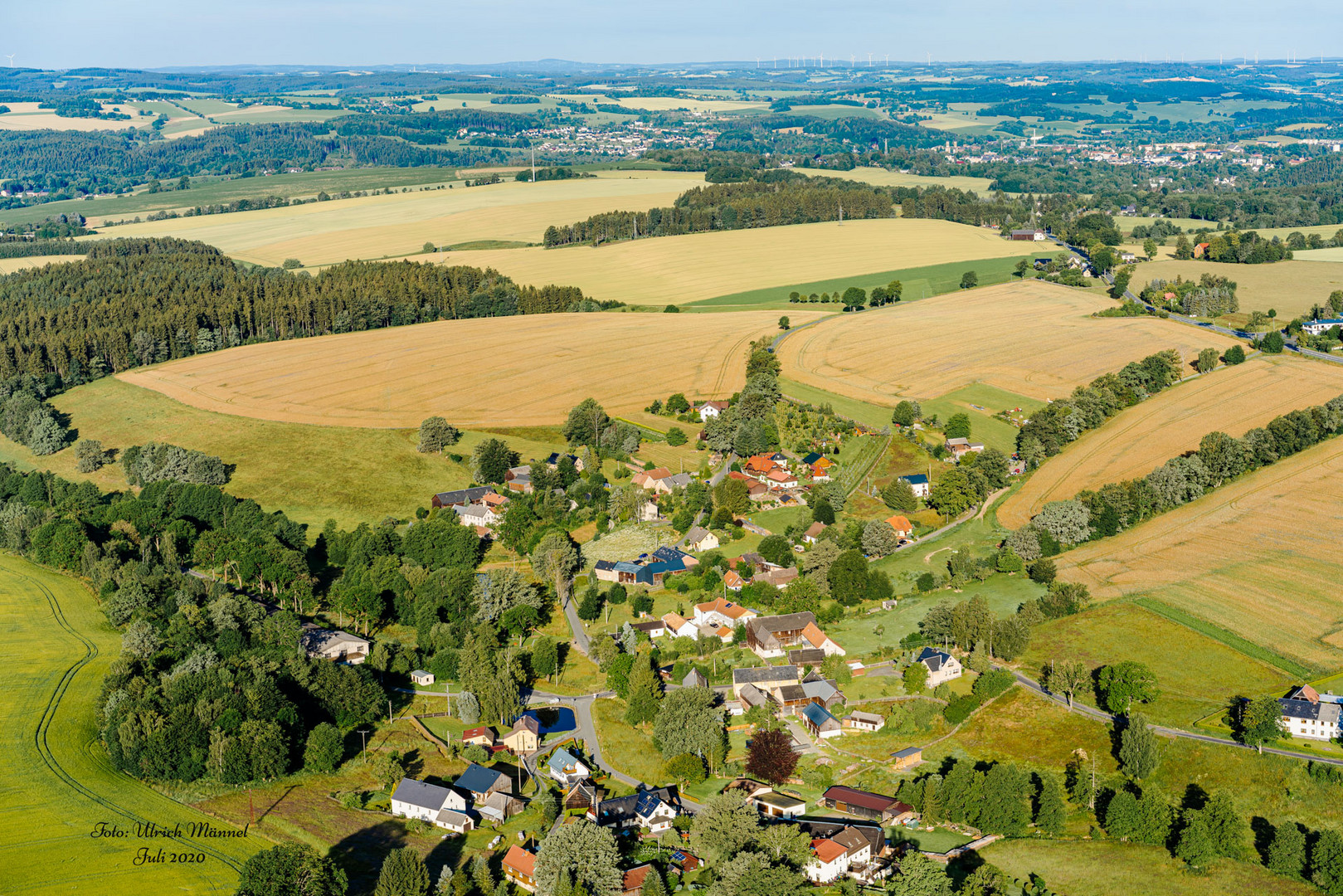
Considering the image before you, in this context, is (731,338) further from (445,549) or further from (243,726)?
(243,726)

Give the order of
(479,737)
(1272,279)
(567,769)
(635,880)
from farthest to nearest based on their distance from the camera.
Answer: (1272,279) → (479,737) → (567,769) → (635,880)

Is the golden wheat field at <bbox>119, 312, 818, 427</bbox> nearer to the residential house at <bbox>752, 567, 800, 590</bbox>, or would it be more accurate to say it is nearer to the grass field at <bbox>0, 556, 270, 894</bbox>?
the residential house at <bbox>752, 567, 800, 590</bbox>

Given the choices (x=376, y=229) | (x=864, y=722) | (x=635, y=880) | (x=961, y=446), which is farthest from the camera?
(x=376, y=229)

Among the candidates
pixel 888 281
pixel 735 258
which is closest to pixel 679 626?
pixel 888 281

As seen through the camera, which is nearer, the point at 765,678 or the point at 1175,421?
the point at 765,678

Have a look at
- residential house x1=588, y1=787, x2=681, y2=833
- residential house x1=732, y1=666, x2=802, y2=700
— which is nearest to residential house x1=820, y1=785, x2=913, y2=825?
residential house x1=588, y1=787, x2=681, y2=833

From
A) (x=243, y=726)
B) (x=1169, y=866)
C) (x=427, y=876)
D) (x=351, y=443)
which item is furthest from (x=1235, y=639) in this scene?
(x=351, y=443)

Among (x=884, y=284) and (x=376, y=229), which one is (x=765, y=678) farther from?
(x=376, y=229)
